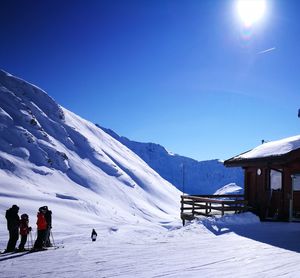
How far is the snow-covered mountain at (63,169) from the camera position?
47156 mm

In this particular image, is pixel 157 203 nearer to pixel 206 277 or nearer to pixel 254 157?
pixel 254 157

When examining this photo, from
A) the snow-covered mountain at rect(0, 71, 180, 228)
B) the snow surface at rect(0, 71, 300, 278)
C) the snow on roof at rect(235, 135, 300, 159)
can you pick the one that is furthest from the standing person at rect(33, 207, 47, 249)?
the snow-covered mountain at rect(0, 71, 180, 228)

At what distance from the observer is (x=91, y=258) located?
35.9ft

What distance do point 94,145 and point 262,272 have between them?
76163 millimetres

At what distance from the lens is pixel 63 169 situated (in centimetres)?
6588

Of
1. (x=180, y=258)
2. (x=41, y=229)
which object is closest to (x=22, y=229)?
(x=41, y=229)

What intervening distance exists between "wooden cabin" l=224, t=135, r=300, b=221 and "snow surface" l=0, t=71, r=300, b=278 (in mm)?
1547

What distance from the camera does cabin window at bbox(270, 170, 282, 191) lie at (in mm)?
20453

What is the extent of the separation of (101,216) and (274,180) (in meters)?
29.2

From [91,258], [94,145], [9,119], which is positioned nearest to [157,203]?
[94,145]

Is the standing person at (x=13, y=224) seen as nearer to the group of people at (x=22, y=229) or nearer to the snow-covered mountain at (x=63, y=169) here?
the group of people at (x=22, y=229)

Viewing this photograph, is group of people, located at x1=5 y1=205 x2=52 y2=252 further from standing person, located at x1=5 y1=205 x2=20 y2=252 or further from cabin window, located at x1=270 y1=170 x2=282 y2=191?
cabin window, located at x1=270 y1=170 x2=282 y2=191

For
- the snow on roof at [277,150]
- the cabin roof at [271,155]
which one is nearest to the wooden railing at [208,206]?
the cabin roof at [271,155]

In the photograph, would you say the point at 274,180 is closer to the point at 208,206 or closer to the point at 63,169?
the point at 208,206
